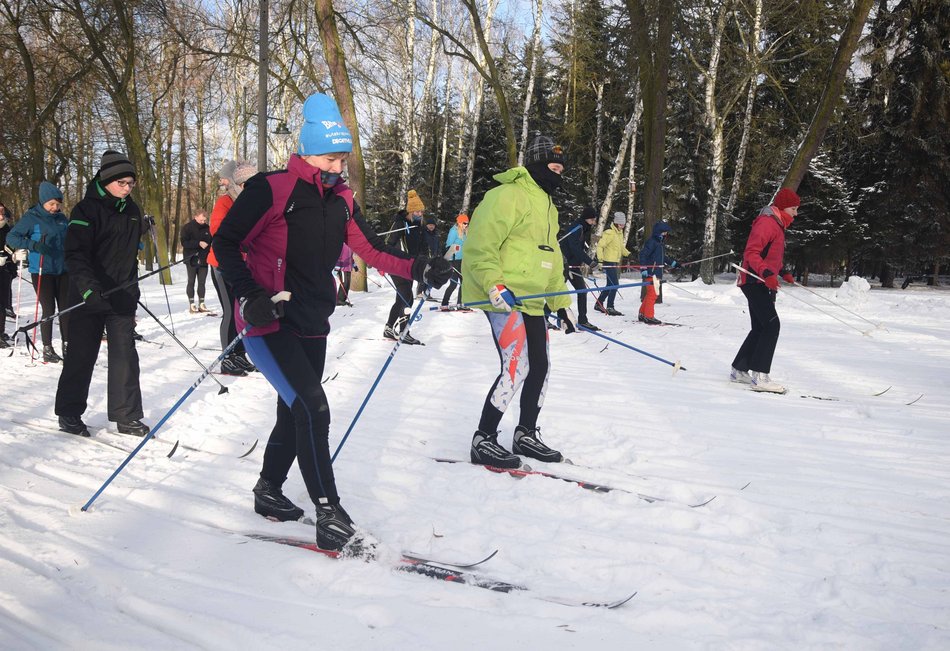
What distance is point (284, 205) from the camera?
2.82 metres

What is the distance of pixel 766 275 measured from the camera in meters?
6.28

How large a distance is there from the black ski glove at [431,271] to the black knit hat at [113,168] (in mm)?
2484

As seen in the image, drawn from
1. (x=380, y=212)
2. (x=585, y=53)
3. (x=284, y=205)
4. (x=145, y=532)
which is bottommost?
(x=145, y=532)

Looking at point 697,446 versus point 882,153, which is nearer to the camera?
point 697,446

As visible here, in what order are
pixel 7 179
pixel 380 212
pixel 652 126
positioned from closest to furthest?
pixel 652 126, pixel 7 179, pixel 380 212

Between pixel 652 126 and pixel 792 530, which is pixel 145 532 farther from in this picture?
pixel 652 126

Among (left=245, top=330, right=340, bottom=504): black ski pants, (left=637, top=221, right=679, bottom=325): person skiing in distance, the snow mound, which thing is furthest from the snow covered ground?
the snow mound

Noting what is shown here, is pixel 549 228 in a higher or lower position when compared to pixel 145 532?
higher

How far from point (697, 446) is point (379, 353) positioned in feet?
14.7

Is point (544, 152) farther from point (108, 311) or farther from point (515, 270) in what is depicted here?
point (108, 311)

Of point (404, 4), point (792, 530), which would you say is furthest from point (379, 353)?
point (404, 4)

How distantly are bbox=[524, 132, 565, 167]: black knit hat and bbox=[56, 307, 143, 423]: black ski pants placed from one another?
3.13 metres

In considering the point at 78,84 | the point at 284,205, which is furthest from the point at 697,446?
the point at 78,84

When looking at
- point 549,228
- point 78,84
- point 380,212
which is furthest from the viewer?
point 380,212
